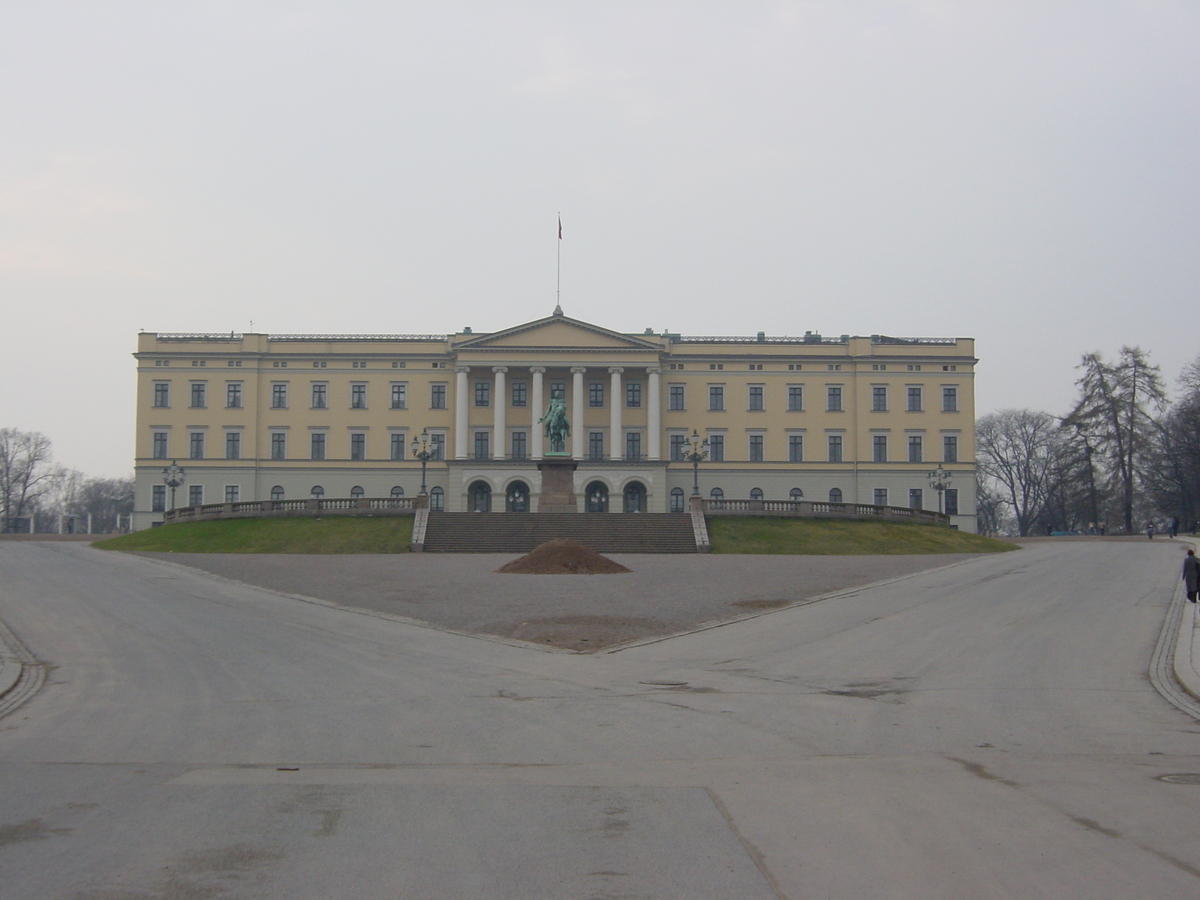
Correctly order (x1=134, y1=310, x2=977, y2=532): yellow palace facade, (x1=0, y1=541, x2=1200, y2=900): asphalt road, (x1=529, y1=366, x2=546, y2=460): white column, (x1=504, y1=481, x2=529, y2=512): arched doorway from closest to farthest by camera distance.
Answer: (x1=0, y1=541, x2=1200, y2=900): asphalt road
(x1=504, y1=481, x2=529, y2=512): arched doorway
(x1=529, y1=366, x2=546, y2=460): white column
(x1=134, y1=310, x2=977, y2=532): yellow palace facade

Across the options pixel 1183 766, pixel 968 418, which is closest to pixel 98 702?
pixel 1183 766

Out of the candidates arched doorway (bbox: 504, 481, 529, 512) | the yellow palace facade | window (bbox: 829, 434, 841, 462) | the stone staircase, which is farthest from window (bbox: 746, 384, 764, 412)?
the stone staircase

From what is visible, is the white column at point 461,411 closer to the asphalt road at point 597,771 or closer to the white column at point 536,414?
the white column at point 536,414

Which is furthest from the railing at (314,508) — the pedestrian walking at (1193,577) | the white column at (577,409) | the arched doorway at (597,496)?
the pedestrian walking at (1193,577)

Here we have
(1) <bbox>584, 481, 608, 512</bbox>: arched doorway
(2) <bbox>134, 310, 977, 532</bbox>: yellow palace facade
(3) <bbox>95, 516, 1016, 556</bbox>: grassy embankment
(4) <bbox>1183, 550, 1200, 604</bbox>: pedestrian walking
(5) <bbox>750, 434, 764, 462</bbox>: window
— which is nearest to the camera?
(4) <bbox>1183, 550, 1200, 604</bbox>: pedestrian walking

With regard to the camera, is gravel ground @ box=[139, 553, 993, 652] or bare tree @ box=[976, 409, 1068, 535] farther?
bare tree @ box=[976, 409, 1068, 535]

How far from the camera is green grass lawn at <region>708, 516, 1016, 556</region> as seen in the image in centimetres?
5578

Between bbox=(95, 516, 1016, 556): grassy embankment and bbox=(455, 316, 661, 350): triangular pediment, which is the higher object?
bbox=(455, 316, 661, 350): triangular pediment

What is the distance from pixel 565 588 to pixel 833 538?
32.1 meters

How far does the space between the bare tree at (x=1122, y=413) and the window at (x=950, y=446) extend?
8920 millimetres

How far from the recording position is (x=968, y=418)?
88938mm

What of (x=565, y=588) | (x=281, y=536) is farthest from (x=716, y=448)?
(x=565, y=588)

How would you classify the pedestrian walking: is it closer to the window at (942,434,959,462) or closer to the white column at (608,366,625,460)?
the white column at (608,366,625,460)

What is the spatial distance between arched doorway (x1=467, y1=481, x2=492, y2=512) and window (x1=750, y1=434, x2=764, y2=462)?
22320 mm
